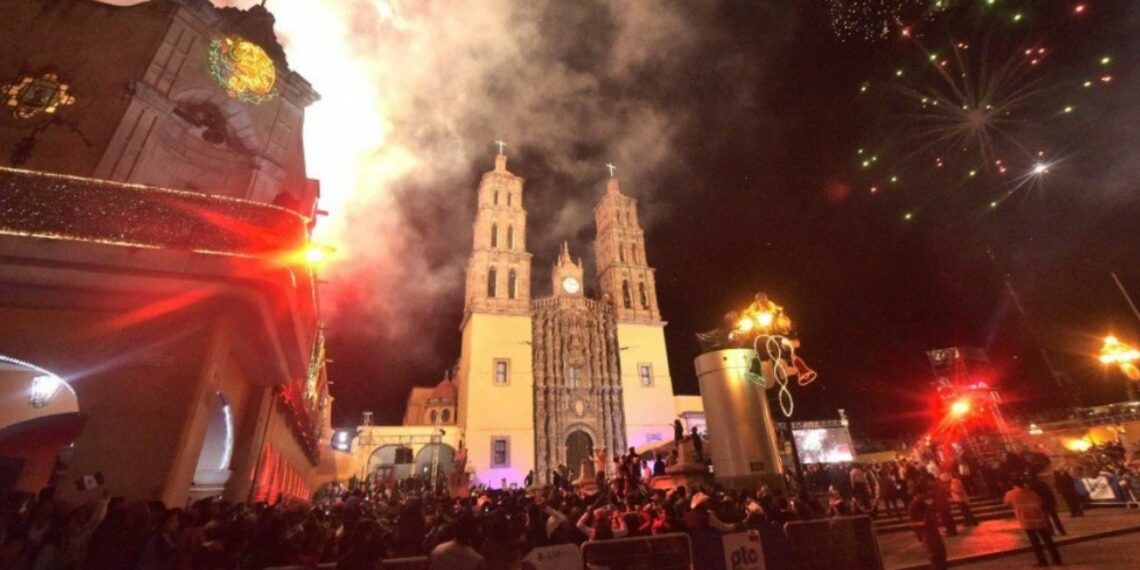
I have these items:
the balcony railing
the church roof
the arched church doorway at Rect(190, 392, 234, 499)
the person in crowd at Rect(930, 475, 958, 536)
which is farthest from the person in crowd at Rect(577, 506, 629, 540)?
the church roof

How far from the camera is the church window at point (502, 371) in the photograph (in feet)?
110

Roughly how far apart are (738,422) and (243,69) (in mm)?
17987

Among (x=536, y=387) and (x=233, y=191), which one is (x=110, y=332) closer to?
(x=233, y=191)

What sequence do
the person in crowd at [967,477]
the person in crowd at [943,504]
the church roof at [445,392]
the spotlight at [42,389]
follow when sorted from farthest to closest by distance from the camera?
1. the church roof at [445,392]
2. the person in crowd at [967,477]
3. the person in crowd at [943,504]
4. the spotlight at [42,389]

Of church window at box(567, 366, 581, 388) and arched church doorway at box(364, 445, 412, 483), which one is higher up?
church window at box(567, 366, 581, 388)

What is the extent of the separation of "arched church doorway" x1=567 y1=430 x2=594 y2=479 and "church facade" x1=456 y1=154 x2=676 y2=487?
2.9 inches

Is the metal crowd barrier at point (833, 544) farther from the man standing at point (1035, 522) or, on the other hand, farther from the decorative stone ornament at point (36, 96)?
the decorative stone ornament at point (36, 96)

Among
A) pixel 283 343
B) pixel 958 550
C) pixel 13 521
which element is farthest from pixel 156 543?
pixel 958 550

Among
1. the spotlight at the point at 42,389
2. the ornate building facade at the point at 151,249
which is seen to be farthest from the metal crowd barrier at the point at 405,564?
Result: the spotlight at the point at 42,389

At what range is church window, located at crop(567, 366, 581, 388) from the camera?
35.3 meters

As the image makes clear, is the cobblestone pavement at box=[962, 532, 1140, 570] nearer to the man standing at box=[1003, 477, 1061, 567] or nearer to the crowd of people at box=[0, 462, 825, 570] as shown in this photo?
the man standing at box=[1003, 477, 1061, 567]

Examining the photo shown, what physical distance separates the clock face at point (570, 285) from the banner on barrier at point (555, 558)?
33.8m

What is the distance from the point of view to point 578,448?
33.6 meters

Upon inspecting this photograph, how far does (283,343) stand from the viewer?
9273 mm
